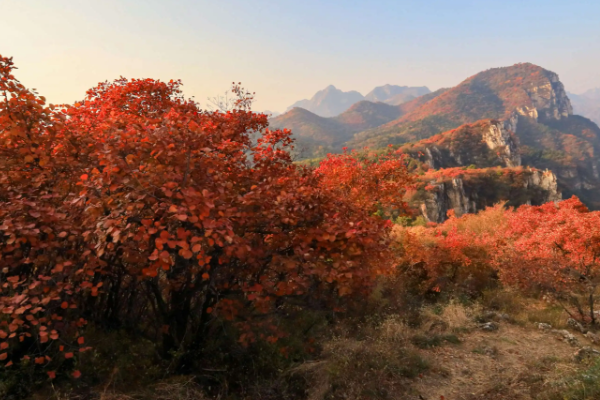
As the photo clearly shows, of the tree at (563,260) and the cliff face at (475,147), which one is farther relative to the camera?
the cliff face at (475,147)

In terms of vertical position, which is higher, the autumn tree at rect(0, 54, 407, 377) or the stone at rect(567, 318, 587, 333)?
the autumn tree at rect(0, 54, 407, 377)

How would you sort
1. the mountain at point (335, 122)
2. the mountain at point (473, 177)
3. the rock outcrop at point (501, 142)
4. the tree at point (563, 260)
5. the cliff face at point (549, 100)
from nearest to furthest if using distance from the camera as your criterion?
the tree at point (563, 260)
the mountain at point (473, 177)
the rock outcrop at point (501, 142)
the mountain at point (335, 122)
the cliff face at point (549, 100)

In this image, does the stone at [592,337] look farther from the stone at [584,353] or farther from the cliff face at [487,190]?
the cliff face at [487,190]

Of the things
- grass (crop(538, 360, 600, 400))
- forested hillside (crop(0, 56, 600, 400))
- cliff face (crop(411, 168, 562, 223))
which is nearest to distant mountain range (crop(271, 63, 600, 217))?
cliff face (crop(411, 168, 562, 223))

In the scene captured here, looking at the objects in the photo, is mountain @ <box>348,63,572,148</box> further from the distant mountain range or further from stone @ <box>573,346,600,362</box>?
stone @ <box>573,346,600,362</box>

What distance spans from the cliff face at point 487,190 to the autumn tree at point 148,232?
35.2 metres

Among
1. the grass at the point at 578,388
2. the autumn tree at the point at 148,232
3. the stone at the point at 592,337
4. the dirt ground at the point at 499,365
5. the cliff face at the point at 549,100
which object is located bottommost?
the stone at the point at 592,337

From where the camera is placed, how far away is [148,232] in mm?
2650

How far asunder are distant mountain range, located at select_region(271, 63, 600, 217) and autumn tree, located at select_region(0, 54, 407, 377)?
4.32 m

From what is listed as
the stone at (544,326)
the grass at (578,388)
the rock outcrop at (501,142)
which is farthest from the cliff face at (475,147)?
the grass at (578,388)

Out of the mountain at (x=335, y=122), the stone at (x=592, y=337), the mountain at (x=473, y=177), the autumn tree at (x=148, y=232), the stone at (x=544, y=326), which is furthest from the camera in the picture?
the mountain at (x=335, y=122)

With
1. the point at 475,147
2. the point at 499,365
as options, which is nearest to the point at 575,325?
the point at 499,365

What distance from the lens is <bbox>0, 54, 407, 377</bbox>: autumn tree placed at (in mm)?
2807

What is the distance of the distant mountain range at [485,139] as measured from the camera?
4481 cm
